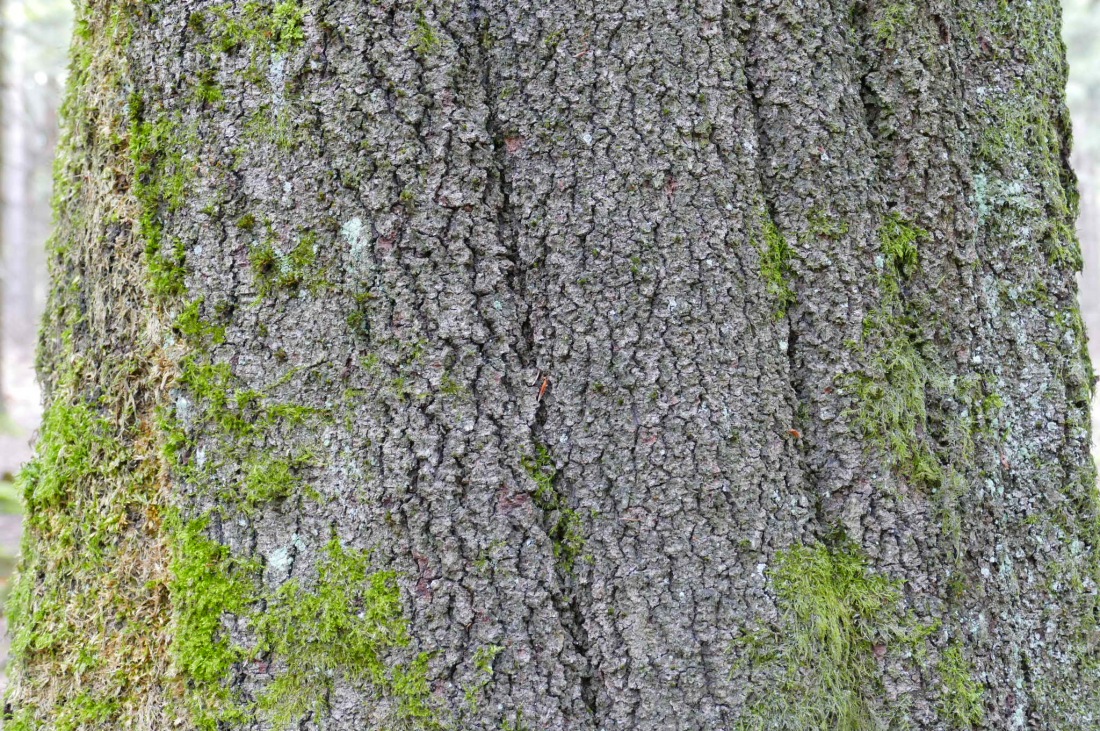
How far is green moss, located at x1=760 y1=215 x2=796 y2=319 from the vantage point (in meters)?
1.47

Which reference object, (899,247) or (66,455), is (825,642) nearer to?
(899,247)

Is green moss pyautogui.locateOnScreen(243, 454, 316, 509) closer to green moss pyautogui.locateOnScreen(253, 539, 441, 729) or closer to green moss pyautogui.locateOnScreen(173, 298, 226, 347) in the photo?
green moss pyautogui.locateOnScreen(253, 539, 441, 729)

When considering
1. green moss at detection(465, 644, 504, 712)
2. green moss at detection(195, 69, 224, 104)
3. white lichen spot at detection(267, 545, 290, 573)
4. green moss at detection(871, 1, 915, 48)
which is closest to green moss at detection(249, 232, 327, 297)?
green moss at detection(195, 69, 224, 104)

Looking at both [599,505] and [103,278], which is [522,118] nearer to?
[599,505]

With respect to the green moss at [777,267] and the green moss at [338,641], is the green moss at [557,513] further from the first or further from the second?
the green moss at [777,267]

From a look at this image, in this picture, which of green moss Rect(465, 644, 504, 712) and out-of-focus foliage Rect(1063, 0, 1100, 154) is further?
out-of-focus foliage Rect(1063, 0, 1100, 154)

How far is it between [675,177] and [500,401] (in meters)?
0.53

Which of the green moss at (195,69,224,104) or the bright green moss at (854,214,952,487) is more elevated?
the green moss at (195,69,224,104)

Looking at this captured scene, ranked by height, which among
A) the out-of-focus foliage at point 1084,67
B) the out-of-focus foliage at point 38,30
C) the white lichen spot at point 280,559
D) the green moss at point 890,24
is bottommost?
the white lichen spot at point 280,559

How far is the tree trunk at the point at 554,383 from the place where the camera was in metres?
1.39

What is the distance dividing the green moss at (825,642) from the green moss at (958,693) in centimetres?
8

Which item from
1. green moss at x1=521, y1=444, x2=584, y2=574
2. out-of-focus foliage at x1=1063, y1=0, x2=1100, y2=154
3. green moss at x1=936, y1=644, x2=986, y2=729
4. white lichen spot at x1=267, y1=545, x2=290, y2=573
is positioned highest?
out-of-focus foliage at x1=1063, y1=0, x2=1100, y2=154

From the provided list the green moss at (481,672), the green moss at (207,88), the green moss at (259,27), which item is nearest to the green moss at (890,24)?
the green moss at (259,27)

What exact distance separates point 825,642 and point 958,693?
11.5 inches
